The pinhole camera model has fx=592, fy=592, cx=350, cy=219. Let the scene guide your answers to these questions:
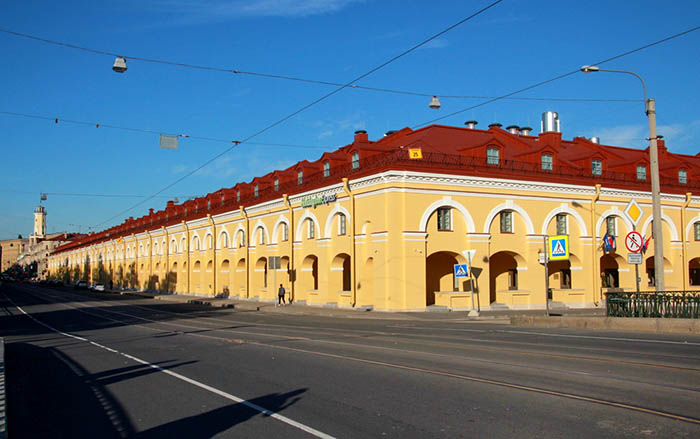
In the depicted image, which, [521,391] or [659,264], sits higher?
[659,264]

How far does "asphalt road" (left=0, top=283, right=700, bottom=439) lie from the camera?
697 cm

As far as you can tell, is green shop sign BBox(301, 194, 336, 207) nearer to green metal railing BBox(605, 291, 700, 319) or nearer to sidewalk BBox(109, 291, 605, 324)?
sidewalk BBox(109, 291, 605, 324)

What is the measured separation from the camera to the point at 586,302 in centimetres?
3450

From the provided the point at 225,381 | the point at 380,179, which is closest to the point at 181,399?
the point at 225,381

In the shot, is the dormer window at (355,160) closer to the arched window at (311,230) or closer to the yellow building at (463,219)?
the yellow building at (463,219)

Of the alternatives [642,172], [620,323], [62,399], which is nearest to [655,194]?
[620,323]

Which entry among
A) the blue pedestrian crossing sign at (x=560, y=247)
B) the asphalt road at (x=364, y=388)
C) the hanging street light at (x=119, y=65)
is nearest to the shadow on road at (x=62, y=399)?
the asphalt road at (x=364, y=388)

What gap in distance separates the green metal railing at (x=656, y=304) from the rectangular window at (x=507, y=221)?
13493mm

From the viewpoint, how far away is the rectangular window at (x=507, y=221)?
33.3 m

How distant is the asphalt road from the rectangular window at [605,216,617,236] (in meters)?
21.9

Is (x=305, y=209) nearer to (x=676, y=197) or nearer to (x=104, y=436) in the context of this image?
(x=676, y=197)

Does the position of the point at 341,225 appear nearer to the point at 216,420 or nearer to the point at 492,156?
the point at 492,156

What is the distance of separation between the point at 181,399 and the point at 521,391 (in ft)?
16.5

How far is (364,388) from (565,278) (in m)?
30.3
